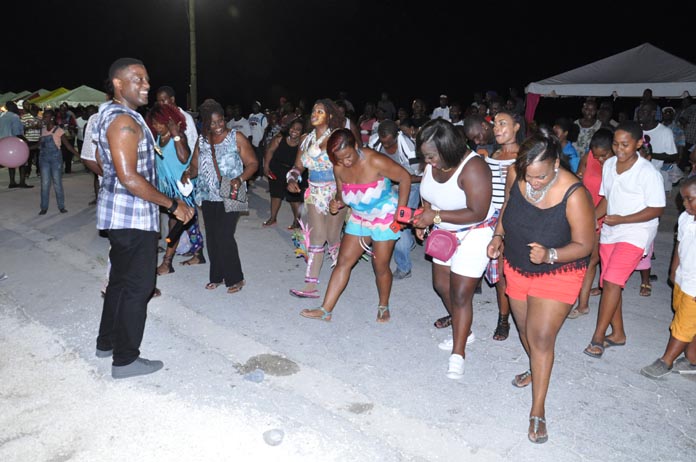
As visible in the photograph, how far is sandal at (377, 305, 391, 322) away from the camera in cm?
505

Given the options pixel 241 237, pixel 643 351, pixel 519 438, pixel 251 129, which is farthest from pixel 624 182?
pixel 251 129

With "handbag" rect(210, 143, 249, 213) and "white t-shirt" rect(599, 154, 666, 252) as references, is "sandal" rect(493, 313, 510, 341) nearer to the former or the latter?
"white t-shirt" rect(599, 154, 666, 252)

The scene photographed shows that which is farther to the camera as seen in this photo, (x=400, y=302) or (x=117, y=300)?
(x=400, y=302)

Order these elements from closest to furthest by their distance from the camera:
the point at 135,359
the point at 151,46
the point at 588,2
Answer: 1. the point at 135,359
2. the point at 588,2
3. the point at 151,46

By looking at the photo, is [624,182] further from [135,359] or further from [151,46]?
[151,46]

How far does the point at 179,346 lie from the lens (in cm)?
445

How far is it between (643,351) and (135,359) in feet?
13.2

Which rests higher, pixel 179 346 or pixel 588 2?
pixel 588 2

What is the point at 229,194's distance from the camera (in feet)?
17.7

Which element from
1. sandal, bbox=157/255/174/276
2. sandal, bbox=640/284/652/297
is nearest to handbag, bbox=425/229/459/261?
sandal, bbox=640/284/652/297

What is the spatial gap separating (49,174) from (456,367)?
27.6 ft

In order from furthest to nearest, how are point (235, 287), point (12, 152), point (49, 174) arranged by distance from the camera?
1. point (12, 152)
2. point (49, 174)
3. point (235, 287)

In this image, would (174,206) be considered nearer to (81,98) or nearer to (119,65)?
(119,65)

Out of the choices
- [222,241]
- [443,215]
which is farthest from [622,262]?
[222,241]
